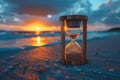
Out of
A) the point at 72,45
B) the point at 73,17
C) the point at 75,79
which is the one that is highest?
the point at 73,17

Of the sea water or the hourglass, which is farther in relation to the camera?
the sea water

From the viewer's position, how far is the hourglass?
4.65 m

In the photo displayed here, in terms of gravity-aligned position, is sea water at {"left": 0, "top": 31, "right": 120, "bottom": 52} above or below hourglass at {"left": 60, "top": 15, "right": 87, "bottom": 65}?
below

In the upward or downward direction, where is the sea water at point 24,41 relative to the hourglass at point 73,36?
downward

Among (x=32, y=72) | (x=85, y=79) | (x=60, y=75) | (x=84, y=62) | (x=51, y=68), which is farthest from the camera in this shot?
(x=84, y=62)

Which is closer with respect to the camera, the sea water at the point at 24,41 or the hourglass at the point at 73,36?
the hourglass at the point at 73,36

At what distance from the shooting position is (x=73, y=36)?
4691mm

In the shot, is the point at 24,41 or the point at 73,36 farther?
the point at 24,41

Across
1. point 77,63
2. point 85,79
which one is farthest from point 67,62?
point 85,79

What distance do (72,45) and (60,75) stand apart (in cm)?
111

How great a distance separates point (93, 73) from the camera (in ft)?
14.1

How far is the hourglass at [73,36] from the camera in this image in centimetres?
465

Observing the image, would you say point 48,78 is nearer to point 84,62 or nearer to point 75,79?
point 75,79

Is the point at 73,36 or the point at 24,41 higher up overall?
the point at 73,36
